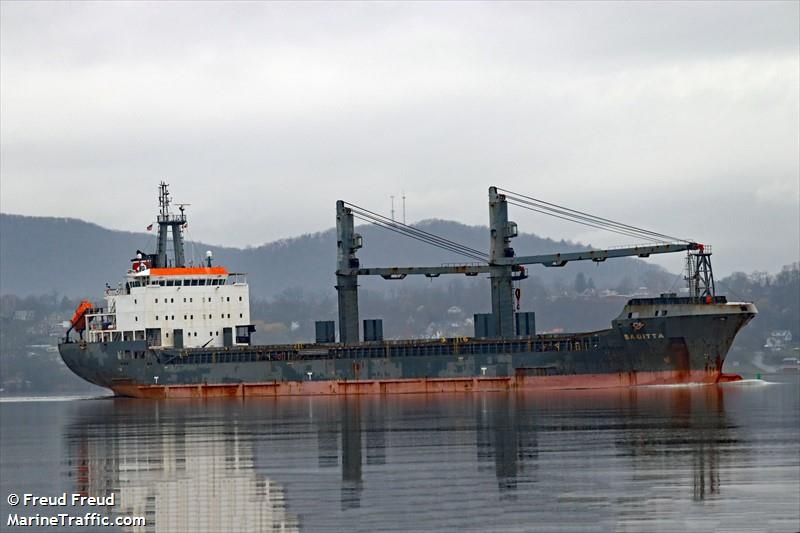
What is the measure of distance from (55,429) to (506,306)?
25.3 meters

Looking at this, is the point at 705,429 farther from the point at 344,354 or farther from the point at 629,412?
the point at 344,354

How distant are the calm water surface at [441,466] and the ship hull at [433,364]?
7882 millimetres

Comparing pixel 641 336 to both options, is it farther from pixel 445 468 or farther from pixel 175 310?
pixel 445 468

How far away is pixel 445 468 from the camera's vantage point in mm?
31734

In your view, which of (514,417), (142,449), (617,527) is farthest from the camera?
(514,417)

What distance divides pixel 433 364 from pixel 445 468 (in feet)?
112

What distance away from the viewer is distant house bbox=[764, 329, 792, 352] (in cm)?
12394

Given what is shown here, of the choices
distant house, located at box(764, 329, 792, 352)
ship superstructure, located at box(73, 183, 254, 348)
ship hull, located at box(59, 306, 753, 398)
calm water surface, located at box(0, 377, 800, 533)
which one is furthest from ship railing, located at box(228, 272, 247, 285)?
distant house, located at box(764, 329, 792, 352)

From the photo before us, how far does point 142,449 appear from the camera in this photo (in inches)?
1559

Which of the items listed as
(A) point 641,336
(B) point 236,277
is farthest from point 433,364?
(B) point 236,277

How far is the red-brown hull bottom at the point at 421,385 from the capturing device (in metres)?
63.0

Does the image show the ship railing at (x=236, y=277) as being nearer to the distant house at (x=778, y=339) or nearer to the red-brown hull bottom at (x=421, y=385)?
the red-brown hull bottom at (x=421, y=385)

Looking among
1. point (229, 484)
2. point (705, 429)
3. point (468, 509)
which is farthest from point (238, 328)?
point (468, 509)

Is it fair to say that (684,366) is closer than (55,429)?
No
